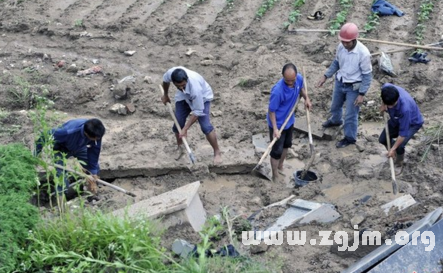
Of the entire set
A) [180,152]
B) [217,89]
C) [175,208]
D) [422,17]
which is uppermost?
[175,208]

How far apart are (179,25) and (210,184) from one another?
4590 mm

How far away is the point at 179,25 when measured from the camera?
478 inches

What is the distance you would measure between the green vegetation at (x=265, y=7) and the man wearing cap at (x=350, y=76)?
12.5 feet

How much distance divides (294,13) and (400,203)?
235 inches

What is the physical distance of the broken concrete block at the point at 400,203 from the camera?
710cm

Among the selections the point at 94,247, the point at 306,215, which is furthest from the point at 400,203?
the point at 94,247

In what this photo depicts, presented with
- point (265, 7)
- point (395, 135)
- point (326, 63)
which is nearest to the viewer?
point (395, 135)

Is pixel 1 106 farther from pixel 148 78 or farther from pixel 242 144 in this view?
pixel 242 144

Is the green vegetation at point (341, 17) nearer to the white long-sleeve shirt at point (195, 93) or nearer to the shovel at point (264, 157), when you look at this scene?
the shovel at point (264, 157)

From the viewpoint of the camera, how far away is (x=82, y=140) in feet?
24.8

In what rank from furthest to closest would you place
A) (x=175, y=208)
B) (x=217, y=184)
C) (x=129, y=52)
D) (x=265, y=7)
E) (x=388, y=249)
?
(x=265, y=7) → (x=129, y=52) → (x=217, y=184) → (x=175, y=208) → (x=388, y=249)

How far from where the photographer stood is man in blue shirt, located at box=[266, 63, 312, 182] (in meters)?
7.78

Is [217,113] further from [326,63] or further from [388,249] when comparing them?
[388,249]

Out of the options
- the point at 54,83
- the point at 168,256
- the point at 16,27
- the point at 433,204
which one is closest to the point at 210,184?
the point at 168,256
